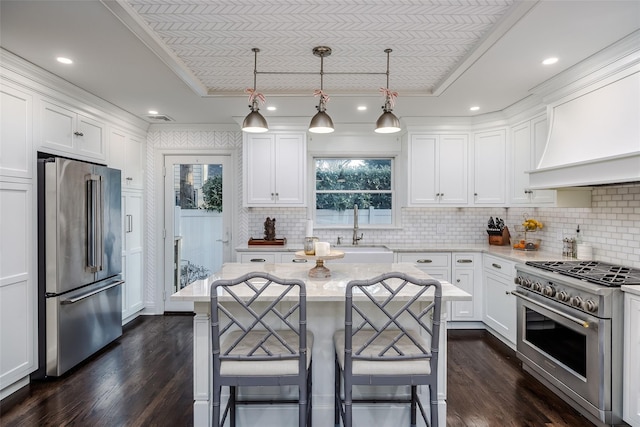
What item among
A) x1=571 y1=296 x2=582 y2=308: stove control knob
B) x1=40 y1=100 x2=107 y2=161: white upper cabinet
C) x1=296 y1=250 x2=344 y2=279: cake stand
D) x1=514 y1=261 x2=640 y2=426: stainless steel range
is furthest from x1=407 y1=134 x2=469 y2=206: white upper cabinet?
x1=40 y1=100 x2=107 y2=161: white upper cabinet

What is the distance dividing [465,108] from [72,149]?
13.5 feet

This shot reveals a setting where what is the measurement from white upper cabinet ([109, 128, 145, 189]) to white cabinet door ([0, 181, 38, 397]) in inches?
53.4

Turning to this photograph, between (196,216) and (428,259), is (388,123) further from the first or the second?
(196,216)

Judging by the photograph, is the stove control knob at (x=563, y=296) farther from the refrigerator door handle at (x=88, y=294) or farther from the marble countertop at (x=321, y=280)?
the refrigerator door handle at (x=88, y=294)

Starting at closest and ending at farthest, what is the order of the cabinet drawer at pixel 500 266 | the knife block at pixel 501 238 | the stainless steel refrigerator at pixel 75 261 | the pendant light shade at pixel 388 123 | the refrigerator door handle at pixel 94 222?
the pendant light shade at pixel 388 123, the stainless steel refrigerator at pixel 75 261, the refrigerator door handle at pixel 94 222, the cabinet drawer at pixel 500 266, the knife block at pixel 501 238

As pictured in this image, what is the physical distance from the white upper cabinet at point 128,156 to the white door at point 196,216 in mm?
343

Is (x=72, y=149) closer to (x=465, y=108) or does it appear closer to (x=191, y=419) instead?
(x=191, y=419)

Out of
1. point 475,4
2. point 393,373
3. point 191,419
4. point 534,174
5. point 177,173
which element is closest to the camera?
point 393,373

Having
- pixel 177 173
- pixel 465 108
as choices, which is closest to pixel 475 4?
pixel 465 108

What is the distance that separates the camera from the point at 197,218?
4.91 metres

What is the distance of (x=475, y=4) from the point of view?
214cm

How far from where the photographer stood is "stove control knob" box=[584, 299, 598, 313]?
7.45ft

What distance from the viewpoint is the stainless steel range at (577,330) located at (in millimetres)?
2232

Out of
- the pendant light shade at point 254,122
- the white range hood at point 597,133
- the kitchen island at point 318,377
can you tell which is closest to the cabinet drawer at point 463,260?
the white range hood at point 597,133
